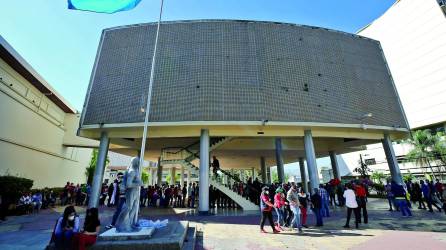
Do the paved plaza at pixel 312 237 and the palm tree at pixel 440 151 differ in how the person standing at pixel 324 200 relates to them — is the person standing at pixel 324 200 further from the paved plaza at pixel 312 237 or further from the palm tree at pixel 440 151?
the palm tree at pixel 440 151

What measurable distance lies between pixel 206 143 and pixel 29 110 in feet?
49.0

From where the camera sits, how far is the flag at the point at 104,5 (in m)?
7.67

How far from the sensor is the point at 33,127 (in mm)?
19453

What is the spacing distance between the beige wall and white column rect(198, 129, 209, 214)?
13132 mm

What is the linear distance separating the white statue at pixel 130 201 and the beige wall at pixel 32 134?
48.1ft

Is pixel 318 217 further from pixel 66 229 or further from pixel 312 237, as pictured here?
pixel 66 229

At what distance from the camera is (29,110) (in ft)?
61.4

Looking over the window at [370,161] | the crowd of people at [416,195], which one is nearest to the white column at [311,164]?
the crowd of people at [416,195]

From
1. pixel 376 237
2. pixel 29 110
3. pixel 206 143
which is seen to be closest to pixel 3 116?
pixel 29 110

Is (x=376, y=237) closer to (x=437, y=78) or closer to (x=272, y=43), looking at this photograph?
(x=272, y=43)

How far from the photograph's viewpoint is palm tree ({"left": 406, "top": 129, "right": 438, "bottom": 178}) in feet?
105

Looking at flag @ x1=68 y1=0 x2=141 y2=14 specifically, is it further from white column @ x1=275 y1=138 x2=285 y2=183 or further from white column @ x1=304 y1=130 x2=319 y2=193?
white column @ x1=275 y1=138 x2=285 y2=183

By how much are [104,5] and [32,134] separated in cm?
1712

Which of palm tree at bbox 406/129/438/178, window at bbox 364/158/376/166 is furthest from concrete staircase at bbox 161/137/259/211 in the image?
window at bbox 364/158/376/166
